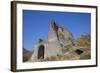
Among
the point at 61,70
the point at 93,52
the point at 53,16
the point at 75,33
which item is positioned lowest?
the point at 61,70

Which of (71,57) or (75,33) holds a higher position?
(75,33)

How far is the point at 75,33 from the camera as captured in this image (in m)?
2.20

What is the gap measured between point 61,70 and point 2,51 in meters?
0.61

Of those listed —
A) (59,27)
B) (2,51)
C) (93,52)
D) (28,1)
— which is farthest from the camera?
(93,52)

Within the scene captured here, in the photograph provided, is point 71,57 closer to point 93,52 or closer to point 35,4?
point 93,52

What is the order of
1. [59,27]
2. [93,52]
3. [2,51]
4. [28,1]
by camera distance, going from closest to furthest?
1. [2,51]
2. [28,1]
3. [59,27]
4. [93,52]

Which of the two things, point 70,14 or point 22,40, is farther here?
point 70,14

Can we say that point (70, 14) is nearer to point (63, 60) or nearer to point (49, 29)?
point (49, 29)

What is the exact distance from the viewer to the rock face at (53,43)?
2047 millimetres

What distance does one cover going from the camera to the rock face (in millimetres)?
2047

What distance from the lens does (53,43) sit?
6.88 feet

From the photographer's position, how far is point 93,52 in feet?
7.52

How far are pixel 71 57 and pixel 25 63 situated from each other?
0.47 meters

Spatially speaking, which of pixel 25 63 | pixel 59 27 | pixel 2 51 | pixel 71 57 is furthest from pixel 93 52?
pixel 2 51
